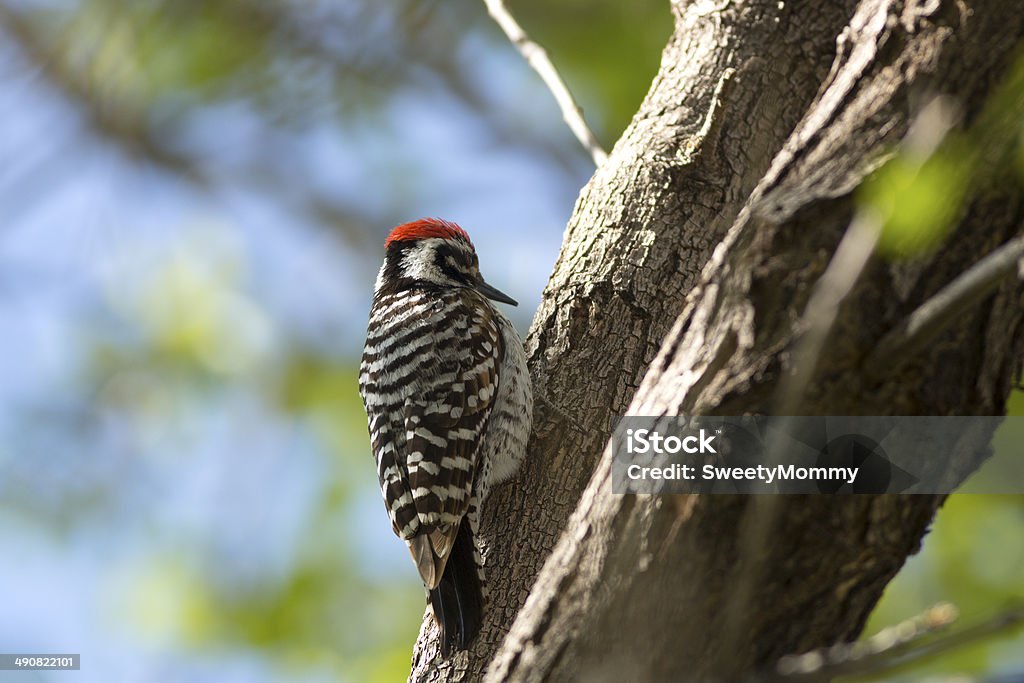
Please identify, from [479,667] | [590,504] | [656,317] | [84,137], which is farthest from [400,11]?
[590,504]

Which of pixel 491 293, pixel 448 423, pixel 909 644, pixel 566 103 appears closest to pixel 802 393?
pixel 909 644

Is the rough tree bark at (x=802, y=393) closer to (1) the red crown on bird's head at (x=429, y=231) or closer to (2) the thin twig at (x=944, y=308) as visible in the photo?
A: (2) the thin twig at (x=944, y=308)

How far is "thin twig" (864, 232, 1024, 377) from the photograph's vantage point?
1.46 m

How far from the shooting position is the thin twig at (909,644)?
127 cm

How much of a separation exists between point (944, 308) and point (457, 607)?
186cm

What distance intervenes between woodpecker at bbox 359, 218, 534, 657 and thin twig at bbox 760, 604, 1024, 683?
5.62 feet

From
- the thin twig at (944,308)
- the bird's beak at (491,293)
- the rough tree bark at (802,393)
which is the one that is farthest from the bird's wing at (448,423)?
the thin twig at (944,308)

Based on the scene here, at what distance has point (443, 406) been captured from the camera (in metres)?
3.90

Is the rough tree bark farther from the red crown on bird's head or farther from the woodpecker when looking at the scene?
the red crown on bird's head

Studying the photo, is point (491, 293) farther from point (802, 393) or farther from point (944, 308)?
point (944, 308)

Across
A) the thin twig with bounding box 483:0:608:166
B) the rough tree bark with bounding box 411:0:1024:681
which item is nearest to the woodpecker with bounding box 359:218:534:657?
the thin twig with bounding box 483:0:608:166

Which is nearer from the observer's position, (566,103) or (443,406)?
(566,103)

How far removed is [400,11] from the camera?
6.61 m

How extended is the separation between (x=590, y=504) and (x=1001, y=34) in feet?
3.86
